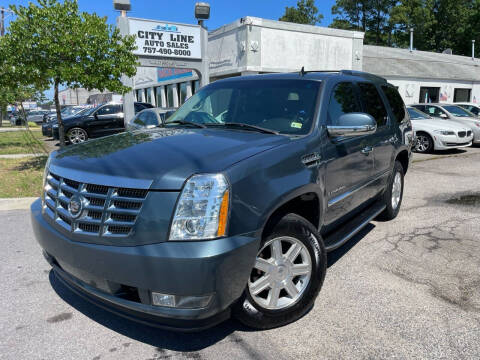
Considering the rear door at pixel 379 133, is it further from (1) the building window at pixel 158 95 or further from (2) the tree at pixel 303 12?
(2) the tree at pixel 303 12

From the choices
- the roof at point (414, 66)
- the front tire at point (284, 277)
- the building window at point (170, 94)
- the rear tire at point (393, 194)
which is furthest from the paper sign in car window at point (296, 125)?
the building window at point (170, 94)

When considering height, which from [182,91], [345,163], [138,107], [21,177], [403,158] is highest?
[182,91]

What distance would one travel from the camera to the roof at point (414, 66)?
24.2 metres

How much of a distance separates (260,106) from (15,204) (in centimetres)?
497

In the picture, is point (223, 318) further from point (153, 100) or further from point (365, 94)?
point (153, 100)

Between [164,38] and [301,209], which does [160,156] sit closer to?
[301,209]

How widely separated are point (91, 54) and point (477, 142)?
1287cm

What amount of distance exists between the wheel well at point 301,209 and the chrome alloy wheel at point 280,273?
0.40 ft

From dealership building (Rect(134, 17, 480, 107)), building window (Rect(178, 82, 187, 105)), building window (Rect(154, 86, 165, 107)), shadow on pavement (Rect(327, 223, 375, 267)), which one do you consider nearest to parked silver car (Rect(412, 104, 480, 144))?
dealership building (Rect(134, 17, 480, 107))

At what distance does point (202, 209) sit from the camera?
220cm

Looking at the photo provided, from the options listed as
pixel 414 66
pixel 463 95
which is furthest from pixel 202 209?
pixel 463 95

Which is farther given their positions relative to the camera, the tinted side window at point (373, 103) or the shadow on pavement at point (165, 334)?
the tinted side window at point (373, 103)

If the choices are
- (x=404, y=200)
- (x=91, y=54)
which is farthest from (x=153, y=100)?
(x=404, y=200)

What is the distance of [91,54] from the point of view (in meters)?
8.81
